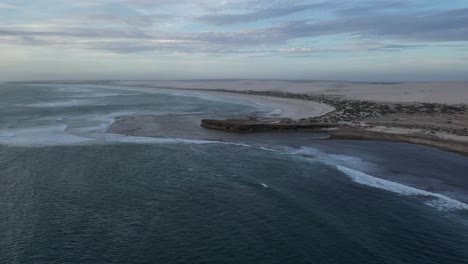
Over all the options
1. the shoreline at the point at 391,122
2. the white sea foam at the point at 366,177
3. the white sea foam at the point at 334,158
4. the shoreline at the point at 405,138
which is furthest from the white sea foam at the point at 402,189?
the shoreline at the point at 391,122

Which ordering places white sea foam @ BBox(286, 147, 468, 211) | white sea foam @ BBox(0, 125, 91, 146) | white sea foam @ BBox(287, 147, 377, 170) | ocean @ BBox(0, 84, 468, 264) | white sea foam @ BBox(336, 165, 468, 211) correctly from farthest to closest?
white sea foam @ BBox(0, 125, 91, 146)
white sea foam @ BBox(287, 147, 377, 170)
white sea foam @ BBox(286, 147, 468, 211)
white sea foam @ BBox(336, 165, 468, 211)
ocean @ BBox(0, 84, 468, 264)

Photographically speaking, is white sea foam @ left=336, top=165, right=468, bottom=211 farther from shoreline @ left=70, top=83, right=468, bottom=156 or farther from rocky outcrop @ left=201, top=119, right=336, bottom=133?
rocky outcrop @ left=201, top=119, right=336, bottom=133

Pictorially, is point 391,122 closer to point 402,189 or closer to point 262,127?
point 262,127

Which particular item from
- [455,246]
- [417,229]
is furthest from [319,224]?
[455,246]

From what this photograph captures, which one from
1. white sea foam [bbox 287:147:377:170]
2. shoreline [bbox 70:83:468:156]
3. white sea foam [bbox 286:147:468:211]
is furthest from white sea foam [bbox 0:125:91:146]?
white sea foam [bbox 286:147:468:211]

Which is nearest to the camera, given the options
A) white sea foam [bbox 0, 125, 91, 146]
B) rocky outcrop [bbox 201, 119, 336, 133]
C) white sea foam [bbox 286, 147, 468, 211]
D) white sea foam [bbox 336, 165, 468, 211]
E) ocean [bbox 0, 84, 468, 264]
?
ocean [bbox 0, 84, 468, 264]

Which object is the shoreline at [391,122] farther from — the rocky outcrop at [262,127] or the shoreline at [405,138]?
the rocky outcrop at [262,127]
